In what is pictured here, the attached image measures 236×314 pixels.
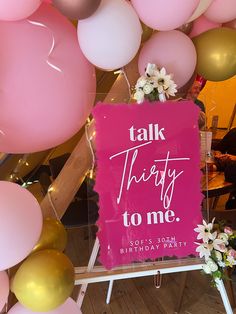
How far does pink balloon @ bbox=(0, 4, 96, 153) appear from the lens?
957 mm

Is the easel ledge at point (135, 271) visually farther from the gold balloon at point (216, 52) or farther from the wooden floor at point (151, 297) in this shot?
the wooden floor at point (151, 297)

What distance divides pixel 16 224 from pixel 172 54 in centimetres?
67

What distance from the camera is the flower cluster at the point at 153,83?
41.8 inches

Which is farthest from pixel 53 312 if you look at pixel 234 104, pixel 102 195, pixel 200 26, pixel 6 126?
pixel 234 104

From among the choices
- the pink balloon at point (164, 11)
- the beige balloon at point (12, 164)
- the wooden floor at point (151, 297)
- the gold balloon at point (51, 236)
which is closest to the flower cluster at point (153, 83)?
the pink balloon at point (164, 11)

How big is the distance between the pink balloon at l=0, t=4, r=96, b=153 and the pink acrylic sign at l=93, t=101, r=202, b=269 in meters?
0.09

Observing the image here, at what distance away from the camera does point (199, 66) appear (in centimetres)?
117

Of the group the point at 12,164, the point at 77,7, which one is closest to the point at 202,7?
the point at 77,7

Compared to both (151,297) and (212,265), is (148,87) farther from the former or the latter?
(151,297)

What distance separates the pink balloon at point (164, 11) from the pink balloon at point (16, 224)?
0.59m

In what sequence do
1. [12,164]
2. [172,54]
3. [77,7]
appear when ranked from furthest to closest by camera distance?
1. [12,164]
2. [172,54]
3. [77,7]

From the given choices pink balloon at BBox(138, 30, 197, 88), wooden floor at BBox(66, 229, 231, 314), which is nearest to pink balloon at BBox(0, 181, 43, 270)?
pink balloon at BBox(138, 30, 197, 88)

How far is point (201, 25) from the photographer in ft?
4.05

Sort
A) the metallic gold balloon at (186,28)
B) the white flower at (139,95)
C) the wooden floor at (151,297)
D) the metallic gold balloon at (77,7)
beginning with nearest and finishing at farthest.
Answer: the metallic gold balloon at (77,7) → the white flower at (139,95) → the metallic gold balloon at (186,28) → the wooden floor at (151,297)
